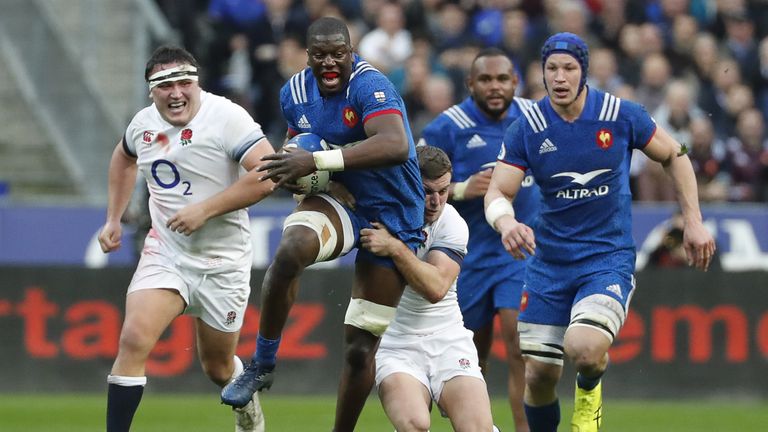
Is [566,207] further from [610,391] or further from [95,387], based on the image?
[95,387]

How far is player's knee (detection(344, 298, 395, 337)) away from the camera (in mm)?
8867

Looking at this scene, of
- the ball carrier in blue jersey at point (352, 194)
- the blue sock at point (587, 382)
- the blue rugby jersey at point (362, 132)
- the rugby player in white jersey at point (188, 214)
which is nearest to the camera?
the ball carrier in blue jersey at point (352, 194)

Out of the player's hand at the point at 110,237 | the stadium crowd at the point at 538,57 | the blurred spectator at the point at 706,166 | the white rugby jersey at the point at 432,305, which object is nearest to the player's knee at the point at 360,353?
the white rugby jersey at the point at 432,305

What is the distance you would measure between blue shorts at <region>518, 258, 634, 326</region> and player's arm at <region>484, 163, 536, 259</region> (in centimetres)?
54

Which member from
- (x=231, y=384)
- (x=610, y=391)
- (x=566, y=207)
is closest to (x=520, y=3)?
(x=610, y=391)

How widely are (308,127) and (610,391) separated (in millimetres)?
7519

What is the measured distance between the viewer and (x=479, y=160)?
1126cm

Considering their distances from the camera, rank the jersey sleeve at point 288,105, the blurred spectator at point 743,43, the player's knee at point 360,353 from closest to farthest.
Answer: the player's knee at point 360,353, the jersey sleeve at point 288,105, the blurred spectator at point 743,43

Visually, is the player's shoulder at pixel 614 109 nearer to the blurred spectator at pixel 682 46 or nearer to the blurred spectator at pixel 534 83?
the blurred spectator at pixel 534 83

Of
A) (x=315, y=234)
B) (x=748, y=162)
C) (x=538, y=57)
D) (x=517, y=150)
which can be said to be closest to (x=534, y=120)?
(x=517, y=150)

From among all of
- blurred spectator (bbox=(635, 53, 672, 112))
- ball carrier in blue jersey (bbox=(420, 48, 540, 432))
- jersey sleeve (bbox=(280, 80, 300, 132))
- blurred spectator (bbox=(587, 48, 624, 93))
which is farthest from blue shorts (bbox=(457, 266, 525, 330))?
blurred spectator (bbox=(635, 53, 672, 112))

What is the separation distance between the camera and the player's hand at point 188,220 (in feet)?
30.5

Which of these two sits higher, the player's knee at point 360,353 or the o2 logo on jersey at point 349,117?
the o2 logo on jersey at point 349,117

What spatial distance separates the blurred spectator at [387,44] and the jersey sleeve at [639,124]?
28.3 ft
